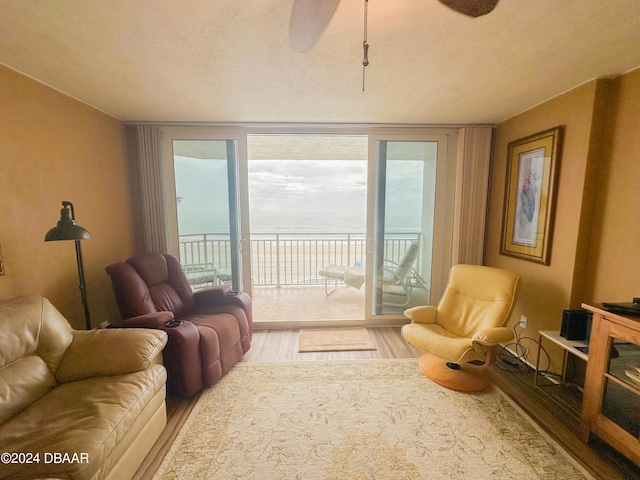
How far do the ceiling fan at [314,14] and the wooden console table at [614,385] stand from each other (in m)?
1.71

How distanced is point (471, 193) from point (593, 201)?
1057 mm

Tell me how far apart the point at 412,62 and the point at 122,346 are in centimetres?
254

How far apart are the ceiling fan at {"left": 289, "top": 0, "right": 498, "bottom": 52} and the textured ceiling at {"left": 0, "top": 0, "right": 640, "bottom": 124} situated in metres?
0.05

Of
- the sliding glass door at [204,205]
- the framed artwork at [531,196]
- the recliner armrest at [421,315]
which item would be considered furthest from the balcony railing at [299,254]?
the framed artwork at [531,196]

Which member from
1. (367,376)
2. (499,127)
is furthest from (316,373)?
(499,127)

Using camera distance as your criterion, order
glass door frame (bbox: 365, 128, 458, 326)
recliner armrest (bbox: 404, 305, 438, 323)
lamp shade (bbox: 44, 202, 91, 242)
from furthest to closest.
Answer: glass door frame (bbox: 365, 128, 458, 326), recliner armrest (bbox: 404, 305, 438, 323), lamp shade (bbox: 44, 202, 91, 242)

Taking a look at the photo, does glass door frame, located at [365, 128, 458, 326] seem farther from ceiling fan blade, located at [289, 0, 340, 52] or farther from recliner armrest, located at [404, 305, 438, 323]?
ceiling fan blade, located at [289, 0, 340, 52]

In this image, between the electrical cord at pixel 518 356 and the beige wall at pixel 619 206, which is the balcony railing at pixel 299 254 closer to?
the electrical cord at pixel 518 356

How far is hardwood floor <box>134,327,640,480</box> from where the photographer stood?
1416mm

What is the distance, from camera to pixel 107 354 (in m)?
1.51

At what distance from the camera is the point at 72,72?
172 cm

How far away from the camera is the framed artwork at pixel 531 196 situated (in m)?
2.12

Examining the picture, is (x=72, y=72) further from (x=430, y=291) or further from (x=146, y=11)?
(x=430, y=291)

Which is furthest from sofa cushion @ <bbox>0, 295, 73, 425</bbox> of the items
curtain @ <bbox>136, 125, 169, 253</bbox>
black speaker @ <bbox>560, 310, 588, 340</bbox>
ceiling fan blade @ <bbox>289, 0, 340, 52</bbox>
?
black speaker @ <bbox>560, 310, 588, 340</bbox>
